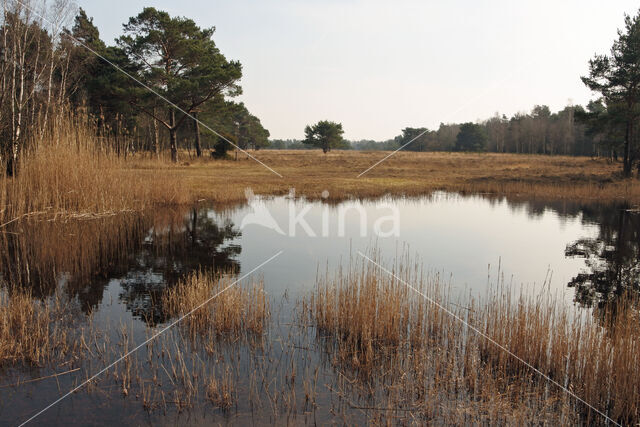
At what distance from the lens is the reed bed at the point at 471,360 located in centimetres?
478

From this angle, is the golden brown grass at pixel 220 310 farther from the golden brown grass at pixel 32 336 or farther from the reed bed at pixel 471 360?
the golden brown grass at pixel 32 336

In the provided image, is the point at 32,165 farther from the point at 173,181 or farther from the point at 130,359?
the point at 130,359

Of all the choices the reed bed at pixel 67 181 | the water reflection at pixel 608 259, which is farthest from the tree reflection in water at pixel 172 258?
the water reflection at pixel 608 259

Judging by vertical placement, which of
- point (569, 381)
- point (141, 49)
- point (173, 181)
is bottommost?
point (569, 381)

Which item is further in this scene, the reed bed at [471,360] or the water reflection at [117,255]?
the water reflection at [117,255]

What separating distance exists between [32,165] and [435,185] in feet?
74.1

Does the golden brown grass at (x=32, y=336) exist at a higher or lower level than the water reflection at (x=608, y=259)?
higher

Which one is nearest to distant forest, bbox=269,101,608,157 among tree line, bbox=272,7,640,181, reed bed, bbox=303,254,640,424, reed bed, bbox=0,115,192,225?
tree line, bbox=272,7,640,181

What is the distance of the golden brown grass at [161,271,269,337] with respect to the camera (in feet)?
21.8

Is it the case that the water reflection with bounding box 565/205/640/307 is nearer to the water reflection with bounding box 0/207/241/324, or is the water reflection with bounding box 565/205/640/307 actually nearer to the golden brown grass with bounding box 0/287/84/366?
the water reflection with bounding box 0/207/241/324

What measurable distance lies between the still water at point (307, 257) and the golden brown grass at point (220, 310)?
28cm

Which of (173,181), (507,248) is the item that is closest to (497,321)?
(507,248)

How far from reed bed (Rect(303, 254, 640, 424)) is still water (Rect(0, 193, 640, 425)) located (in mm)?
582

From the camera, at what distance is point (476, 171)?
134ft
